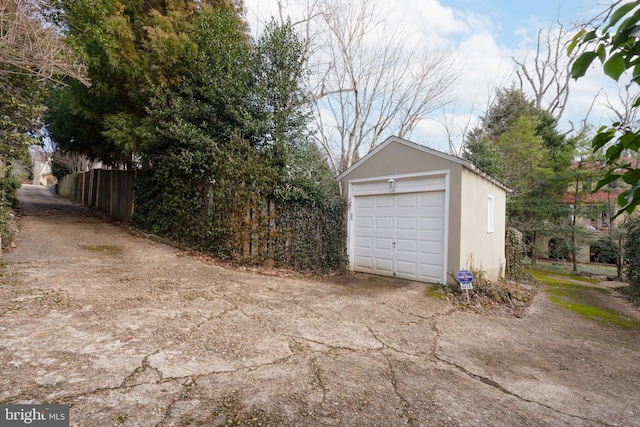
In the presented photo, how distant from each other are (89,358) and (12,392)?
521 millimetres

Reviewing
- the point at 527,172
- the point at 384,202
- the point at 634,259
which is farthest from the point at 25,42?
the point at 527,172

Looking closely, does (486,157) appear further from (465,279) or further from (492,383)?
(492,383)

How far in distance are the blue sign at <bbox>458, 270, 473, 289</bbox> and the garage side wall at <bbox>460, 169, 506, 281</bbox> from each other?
590 millimetres

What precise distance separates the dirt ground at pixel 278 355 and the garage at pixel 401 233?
1.20 metres

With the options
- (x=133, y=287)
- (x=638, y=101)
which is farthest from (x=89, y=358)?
(x=638, y=101)

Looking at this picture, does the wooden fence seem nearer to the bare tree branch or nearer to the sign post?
the bare tree branch

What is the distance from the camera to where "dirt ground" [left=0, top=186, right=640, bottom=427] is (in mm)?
2242

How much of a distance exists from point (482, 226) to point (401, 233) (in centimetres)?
192

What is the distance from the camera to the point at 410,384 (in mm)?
2779

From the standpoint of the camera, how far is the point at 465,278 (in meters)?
5.53

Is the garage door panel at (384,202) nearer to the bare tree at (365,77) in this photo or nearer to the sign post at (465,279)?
the sign post at (465,279)

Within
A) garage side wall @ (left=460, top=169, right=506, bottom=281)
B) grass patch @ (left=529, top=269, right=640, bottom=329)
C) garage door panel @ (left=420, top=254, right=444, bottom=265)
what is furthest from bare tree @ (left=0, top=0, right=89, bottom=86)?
grass patch @ (left=529, top=269, right=640, bottom=329)

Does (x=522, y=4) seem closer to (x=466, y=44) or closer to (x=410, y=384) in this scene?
(x=410, y=384)

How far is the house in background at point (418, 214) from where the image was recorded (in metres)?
6.20
